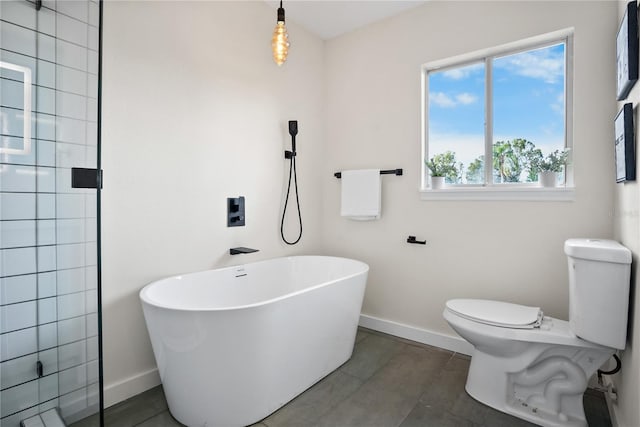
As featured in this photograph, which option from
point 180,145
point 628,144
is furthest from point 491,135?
point 180,145

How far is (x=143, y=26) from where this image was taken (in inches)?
73.5

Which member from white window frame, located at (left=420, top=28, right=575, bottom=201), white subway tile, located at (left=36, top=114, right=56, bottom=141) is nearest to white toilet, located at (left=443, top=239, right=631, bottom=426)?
white window frame, located at (left=420, top=28, right=575, bottom=201)

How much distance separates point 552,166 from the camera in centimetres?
205

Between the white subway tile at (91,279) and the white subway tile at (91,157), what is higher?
the white subway tile at (91,157)

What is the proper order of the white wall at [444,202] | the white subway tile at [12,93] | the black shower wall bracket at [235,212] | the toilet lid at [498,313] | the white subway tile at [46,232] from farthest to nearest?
the black shower wall bracket at [235,212] → the white wall at [444,202] → the toilet lid at [498,313] → the white subway tile at [46,232] → the white subway tile at [12,93]

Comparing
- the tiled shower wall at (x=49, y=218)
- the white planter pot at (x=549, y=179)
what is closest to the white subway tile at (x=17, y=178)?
the tiled shower wall at (x=49, y=218)

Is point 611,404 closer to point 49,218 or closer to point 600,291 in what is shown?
point 600,291

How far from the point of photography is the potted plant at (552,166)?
202 centimetres

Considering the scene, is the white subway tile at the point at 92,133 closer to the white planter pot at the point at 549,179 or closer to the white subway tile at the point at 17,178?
the white subway tile at the point at 17,178

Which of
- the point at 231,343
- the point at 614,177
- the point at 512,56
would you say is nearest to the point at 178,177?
the point at 231,343

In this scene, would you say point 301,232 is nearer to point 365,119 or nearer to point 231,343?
point 365,119

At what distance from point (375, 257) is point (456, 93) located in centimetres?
144

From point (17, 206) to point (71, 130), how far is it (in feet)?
1.08

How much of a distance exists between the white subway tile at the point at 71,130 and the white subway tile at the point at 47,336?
71 cm
